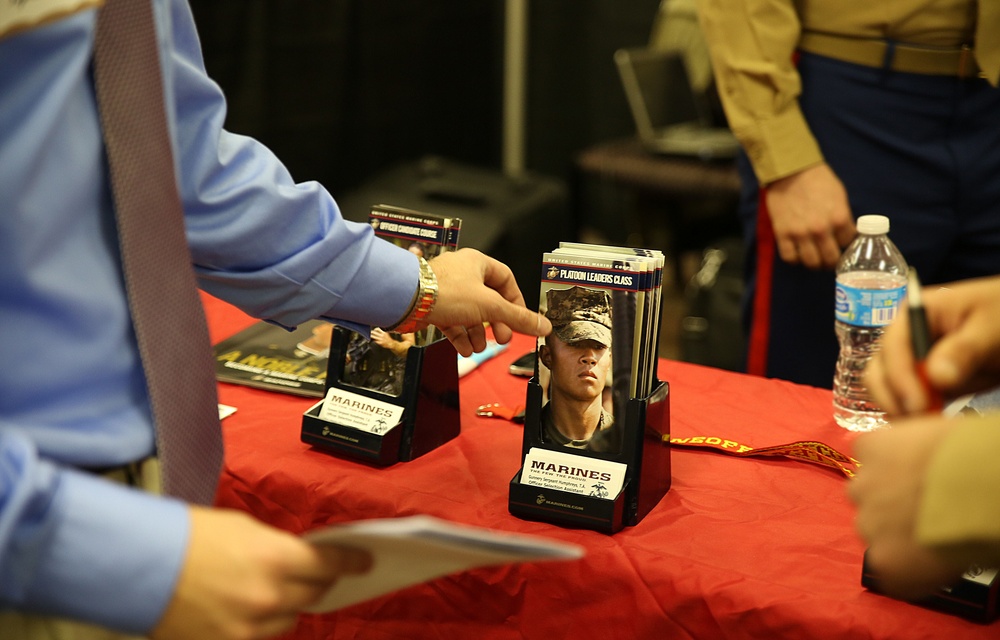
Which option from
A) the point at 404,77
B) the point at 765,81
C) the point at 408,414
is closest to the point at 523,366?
the point at 408,414

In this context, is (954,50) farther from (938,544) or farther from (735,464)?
(938,544)

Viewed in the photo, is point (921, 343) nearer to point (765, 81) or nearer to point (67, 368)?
point (67, 368)

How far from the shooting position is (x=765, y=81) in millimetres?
1803

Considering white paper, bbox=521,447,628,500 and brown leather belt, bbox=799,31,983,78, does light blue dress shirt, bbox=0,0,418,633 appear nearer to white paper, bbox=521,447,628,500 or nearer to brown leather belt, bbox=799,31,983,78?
white paper, bbox=521,447,628,500

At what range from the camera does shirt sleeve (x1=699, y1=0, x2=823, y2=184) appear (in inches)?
69.4

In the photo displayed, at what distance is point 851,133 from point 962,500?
119 cm

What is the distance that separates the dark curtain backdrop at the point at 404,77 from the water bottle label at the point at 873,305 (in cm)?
260

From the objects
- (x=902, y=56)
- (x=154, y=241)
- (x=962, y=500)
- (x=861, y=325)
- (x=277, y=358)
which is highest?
(x=902, y=56)

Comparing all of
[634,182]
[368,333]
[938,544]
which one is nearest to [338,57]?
[634,182]

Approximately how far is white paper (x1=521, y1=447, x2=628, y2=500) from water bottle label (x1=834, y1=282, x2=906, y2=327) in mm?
476

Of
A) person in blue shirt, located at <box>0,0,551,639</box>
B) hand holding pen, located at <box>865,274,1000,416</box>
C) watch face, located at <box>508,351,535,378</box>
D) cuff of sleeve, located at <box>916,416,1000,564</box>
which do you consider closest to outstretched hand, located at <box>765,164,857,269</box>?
watch face, located at <box>508,351,535,378</box>

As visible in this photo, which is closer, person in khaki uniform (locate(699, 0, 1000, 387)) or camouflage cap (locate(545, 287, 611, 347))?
camouflage cap (locate(545, 287, 611, 347))

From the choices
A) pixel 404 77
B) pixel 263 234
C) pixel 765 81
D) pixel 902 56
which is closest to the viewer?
pixel 263 234

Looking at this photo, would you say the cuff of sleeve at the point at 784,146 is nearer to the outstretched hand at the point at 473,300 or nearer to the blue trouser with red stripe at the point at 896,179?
the blue trouser with red stripe at the point at 896,179
